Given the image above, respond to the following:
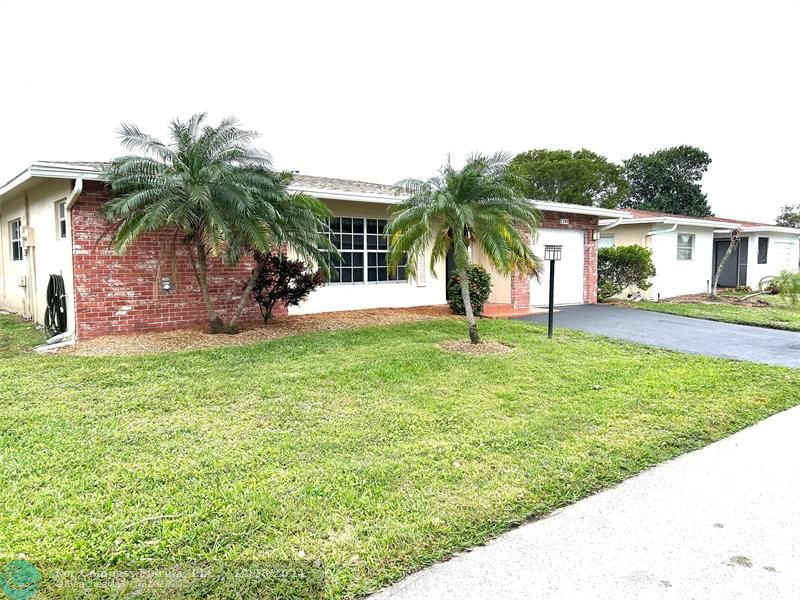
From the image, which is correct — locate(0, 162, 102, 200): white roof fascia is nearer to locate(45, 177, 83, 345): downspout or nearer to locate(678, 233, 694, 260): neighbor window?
locate(45, 177, 83, 345): downspout

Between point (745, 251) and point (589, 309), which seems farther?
point (745, 251)

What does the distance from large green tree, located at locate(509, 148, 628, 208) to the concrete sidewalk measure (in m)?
33.5

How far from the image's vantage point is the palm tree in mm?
7680

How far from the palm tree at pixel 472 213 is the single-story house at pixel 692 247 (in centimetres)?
924

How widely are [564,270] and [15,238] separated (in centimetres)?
1512

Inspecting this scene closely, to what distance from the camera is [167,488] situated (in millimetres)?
3348

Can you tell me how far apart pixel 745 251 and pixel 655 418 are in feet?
71.5

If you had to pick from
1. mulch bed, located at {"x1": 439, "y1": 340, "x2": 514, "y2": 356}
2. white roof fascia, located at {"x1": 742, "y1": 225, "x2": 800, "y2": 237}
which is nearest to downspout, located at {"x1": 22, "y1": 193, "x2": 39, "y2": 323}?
mulch bed, located at {"x1": 439, "y1": 340, "x2": 514, "y2": 356}

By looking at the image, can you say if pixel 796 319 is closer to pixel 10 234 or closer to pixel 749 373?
pixel 749 373

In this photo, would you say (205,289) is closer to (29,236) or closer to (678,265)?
(29,236)

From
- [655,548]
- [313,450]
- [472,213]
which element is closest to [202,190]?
[472,213]

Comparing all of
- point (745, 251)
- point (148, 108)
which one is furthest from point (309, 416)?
point (745, 251)

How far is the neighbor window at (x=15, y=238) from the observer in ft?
40.1

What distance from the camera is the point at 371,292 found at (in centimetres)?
1237
